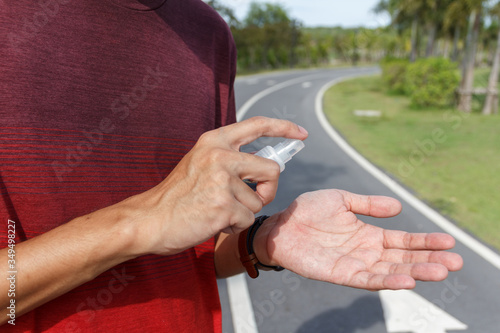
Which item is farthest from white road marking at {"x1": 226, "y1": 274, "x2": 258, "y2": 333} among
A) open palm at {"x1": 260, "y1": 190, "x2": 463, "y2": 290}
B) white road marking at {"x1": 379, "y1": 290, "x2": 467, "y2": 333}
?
open palm at {"x1": 260, "y1": 190, "x2": 463, "y2": 290}

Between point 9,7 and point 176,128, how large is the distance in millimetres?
551

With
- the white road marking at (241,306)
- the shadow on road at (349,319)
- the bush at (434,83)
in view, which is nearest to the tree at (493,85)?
the bush at (434,83)

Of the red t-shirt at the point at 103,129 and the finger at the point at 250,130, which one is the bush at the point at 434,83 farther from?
the finger at the point at 250,130

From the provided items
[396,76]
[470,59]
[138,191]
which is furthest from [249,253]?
[396,76]

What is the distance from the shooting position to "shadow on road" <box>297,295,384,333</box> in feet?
10.1

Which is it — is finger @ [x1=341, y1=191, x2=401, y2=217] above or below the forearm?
below

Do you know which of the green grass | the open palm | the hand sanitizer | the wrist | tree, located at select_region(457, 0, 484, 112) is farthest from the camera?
tree, located at select_region(457, 0, 484, 112)

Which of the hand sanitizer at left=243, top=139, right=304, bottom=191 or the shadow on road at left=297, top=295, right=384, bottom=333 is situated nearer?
the hand sanitizer at left=243, top=139, right=304, bottom=191

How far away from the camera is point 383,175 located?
6.55 metres

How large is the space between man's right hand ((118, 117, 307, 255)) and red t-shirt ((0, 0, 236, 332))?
22cm

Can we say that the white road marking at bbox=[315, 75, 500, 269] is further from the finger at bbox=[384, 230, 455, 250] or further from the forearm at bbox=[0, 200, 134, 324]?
the forearm at bbox=[0, 200, 134, 324]

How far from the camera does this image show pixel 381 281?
1.17 meters

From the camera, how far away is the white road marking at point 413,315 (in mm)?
3080

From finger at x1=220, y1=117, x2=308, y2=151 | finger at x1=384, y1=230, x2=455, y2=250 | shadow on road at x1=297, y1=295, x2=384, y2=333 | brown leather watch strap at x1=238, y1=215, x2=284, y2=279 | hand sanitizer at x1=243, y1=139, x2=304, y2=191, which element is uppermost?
finger at x1=220, y1=117, x2=308, y2=151
